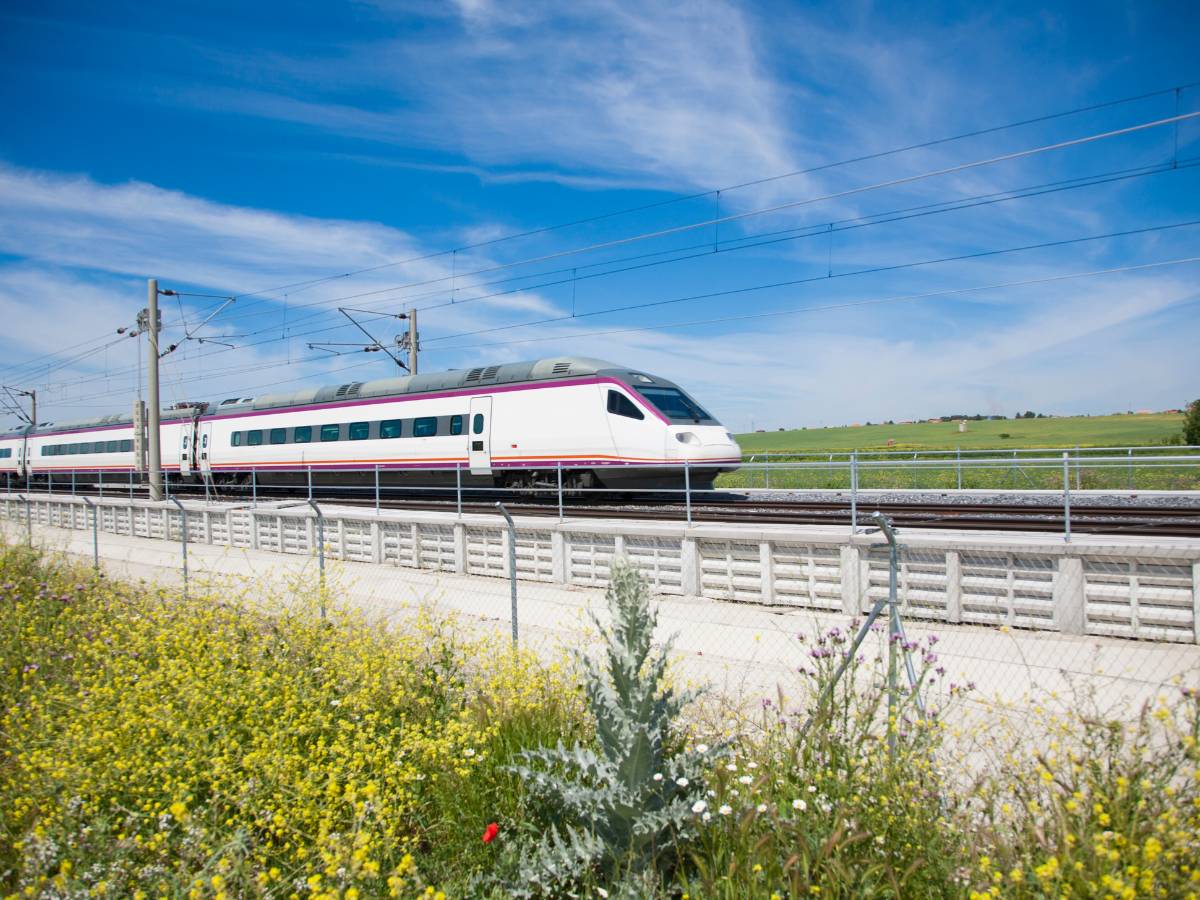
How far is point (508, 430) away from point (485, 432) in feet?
2.78

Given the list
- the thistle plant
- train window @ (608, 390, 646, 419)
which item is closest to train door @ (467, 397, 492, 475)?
train window @ (608, 390, 646, 419)

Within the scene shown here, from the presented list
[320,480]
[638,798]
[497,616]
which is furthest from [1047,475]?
[638,798]

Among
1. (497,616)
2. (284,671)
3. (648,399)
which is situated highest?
(648,399)

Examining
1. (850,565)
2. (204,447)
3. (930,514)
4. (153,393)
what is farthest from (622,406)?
(204,447)

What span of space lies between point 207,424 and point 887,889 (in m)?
32.0

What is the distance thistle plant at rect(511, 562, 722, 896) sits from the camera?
10.9 feet

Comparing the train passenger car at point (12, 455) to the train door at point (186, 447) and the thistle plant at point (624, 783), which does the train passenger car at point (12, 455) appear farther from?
the thistle plant at point (624, 783)

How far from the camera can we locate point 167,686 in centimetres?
541

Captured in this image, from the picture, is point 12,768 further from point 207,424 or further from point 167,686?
point 207,424

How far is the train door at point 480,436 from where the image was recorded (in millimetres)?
19047

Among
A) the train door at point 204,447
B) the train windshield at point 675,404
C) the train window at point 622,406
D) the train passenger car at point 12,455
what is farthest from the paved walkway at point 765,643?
the train passenger car at point 12,455

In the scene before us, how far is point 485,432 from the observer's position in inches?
753

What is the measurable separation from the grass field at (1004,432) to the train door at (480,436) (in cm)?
2259

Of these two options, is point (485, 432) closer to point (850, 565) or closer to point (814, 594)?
point (814, 594)
